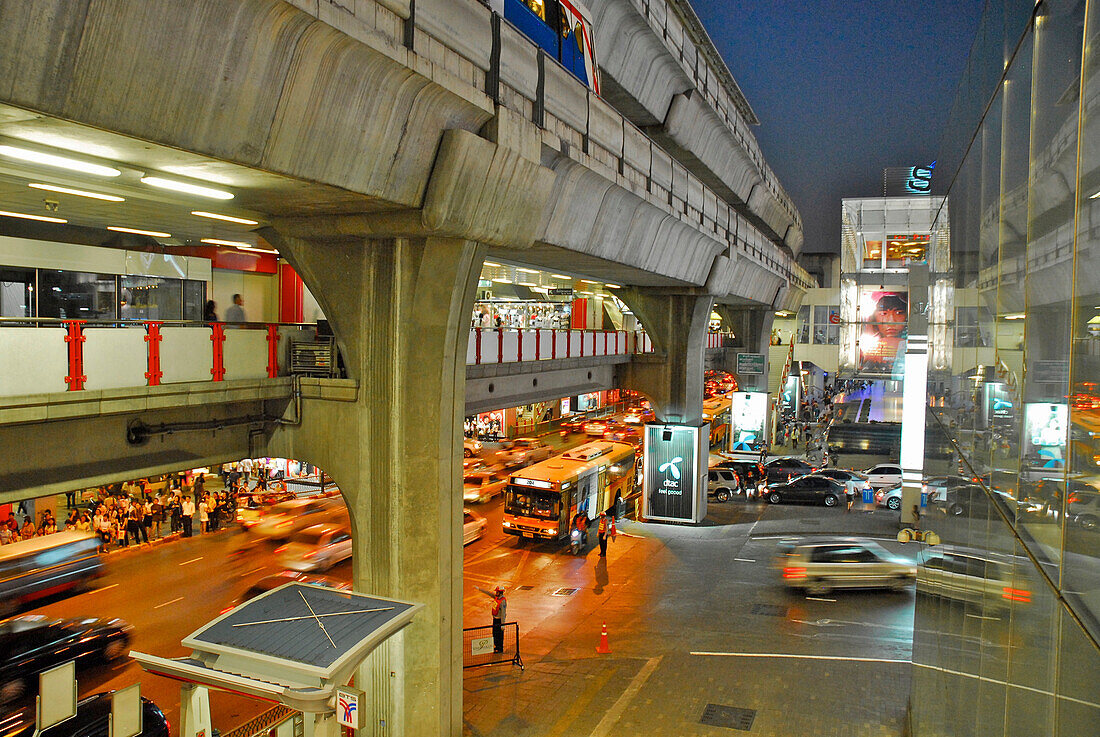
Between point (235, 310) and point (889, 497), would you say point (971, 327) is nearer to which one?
point (235, 310)

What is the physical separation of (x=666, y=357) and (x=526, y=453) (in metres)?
12.7

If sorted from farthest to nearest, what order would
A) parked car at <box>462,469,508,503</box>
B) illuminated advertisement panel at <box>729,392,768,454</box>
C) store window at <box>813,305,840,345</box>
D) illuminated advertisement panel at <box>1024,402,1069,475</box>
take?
store window at <box>813,305,840,345</box> < illuminated advertisement panel at <box>729,392,768,454</box> < parked car at <box>462,469,508,503</box> < illuminated advertisement panel at <box>1024,402,1069,475</box>

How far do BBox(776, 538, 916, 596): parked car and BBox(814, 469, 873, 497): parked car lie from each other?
36.2 feet

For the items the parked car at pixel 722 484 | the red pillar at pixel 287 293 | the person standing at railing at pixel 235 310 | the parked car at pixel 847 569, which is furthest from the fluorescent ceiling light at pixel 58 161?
the parked car at pixel 722 484

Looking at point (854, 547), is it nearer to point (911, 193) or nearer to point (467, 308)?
point (467, 308)

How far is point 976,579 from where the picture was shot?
5.72 metres

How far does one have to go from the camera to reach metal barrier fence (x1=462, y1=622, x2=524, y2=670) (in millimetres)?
13062

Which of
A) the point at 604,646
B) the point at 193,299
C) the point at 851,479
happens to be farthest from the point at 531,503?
the point at 851,479

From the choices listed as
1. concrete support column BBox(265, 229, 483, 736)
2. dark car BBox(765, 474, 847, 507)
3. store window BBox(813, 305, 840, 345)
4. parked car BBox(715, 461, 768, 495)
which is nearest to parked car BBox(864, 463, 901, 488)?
dark car BBox(765, 474, 847, 507)

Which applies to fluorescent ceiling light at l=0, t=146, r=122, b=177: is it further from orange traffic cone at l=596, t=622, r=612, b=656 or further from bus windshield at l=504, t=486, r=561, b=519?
bus windshield at l=504, t=486, r=561, b=519

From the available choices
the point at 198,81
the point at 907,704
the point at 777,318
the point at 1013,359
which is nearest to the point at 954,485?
the point at 1013,359

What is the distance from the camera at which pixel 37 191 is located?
8.27m

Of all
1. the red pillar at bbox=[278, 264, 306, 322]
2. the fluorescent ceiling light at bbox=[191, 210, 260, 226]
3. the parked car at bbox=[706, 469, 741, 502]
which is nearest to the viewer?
the fluorescent ceiling light at bbox=[191, 210, 260, 226]

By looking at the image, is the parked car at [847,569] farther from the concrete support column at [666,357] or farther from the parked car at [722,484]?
the parked car at [722,484]
